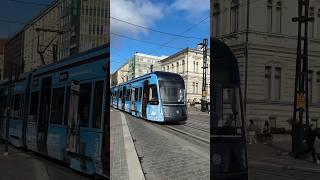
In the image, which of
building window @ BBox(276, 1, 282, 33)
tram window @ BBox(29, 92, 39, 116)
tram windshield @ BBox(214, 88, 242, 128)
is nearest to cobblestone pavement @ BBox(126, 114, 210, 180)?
tram windshield @ BBox(214, 88, 242, 128)

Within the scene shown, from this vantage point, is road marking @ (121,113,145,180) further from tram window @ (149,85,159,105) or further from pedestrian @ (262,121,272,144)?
pedestrian @ (262,121,272,144)

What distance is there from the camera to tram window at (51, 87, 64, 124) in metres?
4.09

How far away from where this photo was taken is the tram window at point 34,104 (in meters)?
6.01

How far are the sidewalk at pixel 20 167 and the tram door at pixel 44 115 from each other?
212 mm

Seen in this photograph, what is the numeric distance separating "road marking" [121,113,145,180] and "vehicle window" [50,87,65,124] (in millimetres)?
1889

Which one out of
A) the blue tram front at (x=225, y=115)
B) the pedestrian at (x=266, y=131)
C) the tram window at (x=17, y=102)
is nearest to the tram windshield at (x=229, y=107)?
the blue tram front at (x=225, y=115)

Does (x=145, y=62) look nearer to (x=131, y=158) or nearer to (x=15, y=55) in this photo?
(x=131, y=158)

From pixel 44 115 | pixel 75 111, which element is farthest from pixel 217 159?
pixel 44 115

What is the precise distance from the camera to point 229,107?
1.96 meters

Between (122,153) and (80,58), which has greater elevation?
(80,58)

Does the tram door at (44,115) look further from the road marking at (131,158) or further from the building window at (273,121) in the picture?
the building window at (273,121)

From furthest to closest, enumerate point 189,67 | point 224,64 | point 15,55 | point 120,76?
point 15,55 → point 120,76 → point 189,67 → point 224,64

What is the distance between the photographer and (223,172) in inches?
78.0

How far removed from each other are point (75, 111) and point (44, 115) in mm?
1980
